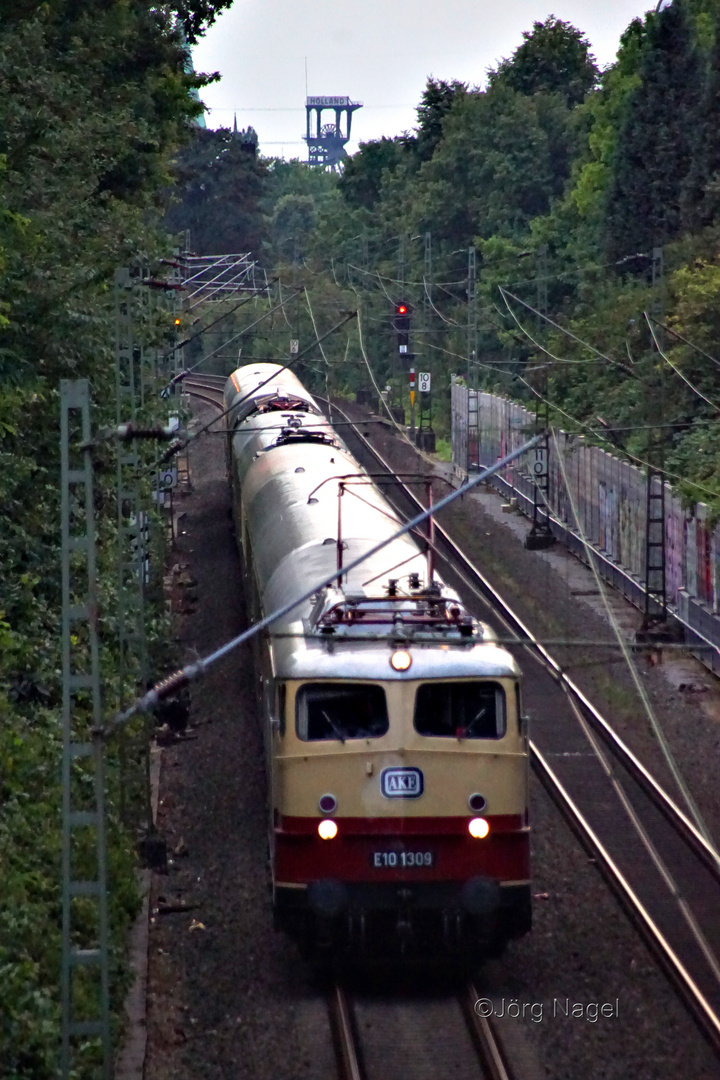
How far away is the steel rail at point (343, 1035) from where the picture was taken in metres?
8.30

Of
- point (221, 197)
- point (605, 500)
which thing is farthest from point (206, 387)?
point (605, 500)

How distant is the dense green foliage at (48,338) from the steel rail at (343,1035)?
147cm

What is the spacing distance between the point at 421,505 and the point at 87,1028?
22388 millimetres

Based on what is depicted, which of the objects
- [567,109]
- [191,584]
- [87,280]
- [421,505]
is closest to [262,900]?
[87,280]

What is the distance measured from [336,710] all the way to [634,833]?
4900 mm

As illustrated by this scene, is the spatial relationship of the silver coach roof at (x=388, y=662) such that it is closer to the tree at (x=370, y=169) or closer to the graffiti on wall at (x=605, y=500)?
the graffiti on wall at (x=605, y=500)

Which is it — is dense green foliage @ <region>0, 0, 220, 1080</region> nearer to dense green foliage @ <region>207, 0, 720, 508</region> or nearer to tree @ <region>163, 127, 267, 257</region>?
dense green foliage @ <region>207, 0, 720, 508</region>

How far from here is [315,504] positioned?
13344 mm

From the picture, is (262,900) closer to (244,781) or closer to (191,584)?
(244,781)

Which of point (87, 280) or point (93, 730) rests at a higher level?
point (87, 280)

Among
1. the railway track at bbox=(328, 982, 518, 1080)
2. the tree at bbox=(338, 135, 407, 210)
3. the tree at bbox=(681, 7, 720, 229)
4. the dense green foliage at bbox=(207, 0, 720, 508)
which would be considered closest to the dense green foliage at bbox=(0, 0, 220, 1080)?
the railway track at bbox=(328, 982, 518, 1080)

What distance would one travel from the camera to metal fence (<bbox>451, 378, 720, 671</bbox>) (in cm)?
1934

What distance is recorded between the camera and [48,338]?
50.1 feet

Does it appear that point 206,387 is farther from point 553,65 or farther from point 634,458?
point 634,458
